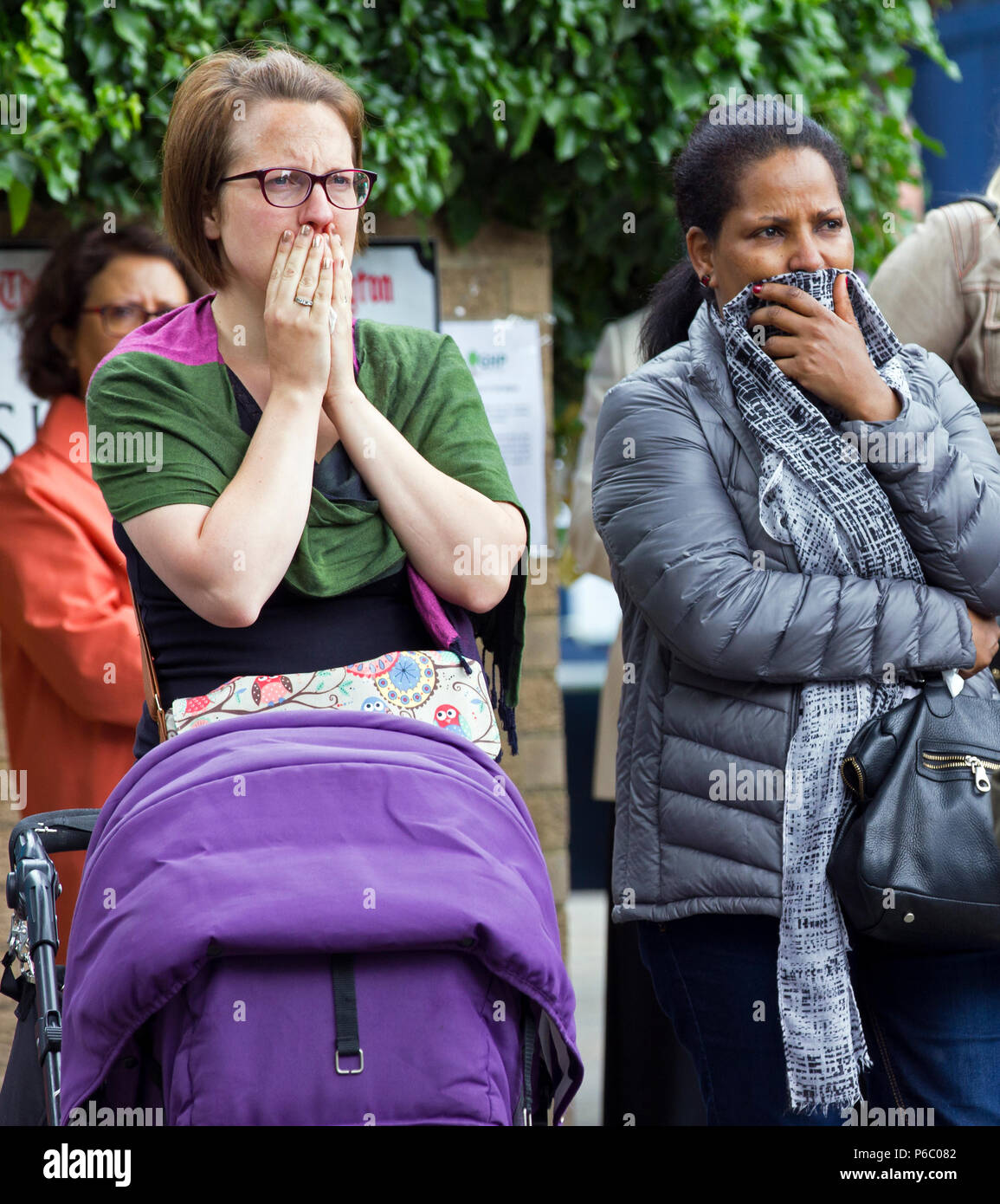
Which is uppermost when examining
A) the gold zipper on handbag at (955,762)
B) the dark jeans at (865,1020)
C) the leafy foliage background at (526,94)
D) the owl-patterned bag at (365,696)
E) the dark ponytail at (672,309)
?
the leafy foliage background at (526,94)

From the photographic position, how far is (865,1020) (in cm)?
245

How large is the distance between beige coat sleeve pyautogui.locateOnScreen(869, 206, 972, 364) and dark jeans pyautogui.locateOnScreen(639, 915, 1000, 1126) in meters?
1.14

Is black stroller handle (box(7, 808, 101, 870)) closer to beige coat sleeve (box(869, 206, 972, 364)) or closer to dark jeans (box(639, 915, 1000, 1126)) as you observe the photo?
dark jeans (box(639, 915, 1000, 1126))

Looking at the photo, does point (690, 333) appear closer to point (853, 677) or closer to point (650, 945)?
point (853, 677)

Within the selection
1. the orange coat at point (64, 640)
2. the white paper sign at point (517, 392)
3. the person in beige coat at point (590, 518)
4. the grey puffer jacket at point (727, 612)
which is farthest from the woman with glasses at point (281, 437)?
the white paper sign at point (517, 392)

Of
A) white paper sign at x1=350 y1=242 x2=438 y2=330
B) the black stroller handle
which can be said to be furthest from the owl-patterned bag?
white paper sign at x1=350 y1=242 x2=438 y2=330

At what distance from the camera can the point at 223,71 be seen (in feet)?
7.58

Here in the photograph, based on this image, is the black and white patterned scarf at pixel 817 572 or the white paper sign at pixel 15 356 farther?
the white paper sign at pixel 15 356

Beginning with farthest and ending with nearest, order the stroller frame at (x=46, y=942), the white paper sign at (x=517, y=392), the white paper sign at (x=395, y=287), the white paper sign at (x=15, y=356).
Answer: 1. the white paper sign at (x=517, y=392)
2. the white paper sign at (x=395, y=287)
3. the white paper sign at (x=15, y=356)
4. the stroller frame at (x=46, y=942)

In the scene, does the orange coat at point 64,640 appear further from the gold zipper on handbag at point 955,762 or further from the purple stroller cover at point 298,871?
the gold zipper on handbag at point 955,762

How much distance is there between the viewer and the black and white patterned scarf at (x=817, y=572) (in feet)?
7.70

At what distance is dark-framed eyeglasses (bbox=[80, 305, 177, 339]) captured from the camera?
11.7 feet

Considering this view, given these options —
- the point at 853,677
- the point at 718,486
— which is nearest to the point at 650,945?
the point at 853,677

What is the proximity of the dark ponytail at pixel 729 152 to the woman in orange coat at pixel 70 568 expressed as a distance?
4.57 ft
